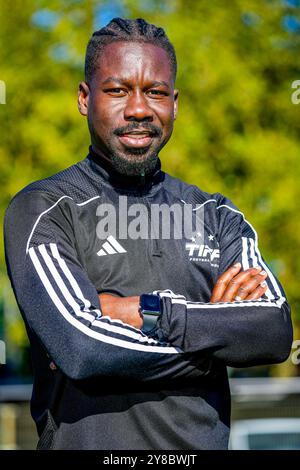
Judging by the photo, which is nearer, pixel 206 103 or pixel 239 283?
pixel 239 283

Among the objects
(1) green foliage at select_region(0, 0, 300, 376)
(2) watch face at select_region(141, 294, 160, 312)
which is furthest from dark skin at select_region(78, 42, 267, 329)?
(1) green foliage at select_region(0, 0, 300, 376)

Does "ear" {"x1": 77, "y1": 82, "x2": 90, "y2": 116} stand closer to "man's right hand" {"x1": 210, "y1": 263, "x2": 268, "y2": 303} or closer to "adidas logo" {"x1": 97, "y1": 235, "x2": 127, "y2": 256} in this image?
"adidas logo" {"x1": 97, "y1": 235, "x2": 127, "y2": 256}

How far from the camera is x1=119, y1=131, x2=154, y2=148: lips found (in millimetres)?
3354

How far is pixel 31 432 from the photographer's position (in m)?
10.1

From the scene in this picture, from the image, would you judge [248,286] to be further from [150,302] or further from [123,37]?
[123,37]

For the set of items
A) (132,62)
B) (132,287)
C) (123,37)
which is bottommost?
(132,287)

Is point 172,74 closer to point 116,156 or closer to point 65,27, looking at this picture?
point 116,156

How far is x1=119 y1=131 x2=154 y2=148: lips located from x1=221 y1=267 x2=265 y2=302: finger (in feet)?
2.07

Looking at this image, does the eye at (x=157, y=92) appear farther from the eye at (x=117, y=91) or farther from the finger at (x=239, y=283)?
the finger at (x=239, y=283)

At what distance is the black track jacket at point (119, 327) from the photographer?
3.01 metres

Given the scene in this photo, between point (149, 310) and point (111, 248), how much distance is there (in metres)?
0.34

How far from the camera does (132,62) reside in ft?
10.9

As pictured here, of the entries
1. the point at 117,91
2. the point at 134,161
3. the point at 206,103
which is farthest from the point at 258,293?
the point at 206,103

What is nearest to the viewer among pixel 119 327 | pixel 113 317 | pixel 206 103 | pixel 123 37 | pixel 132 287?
pixel 119 327
